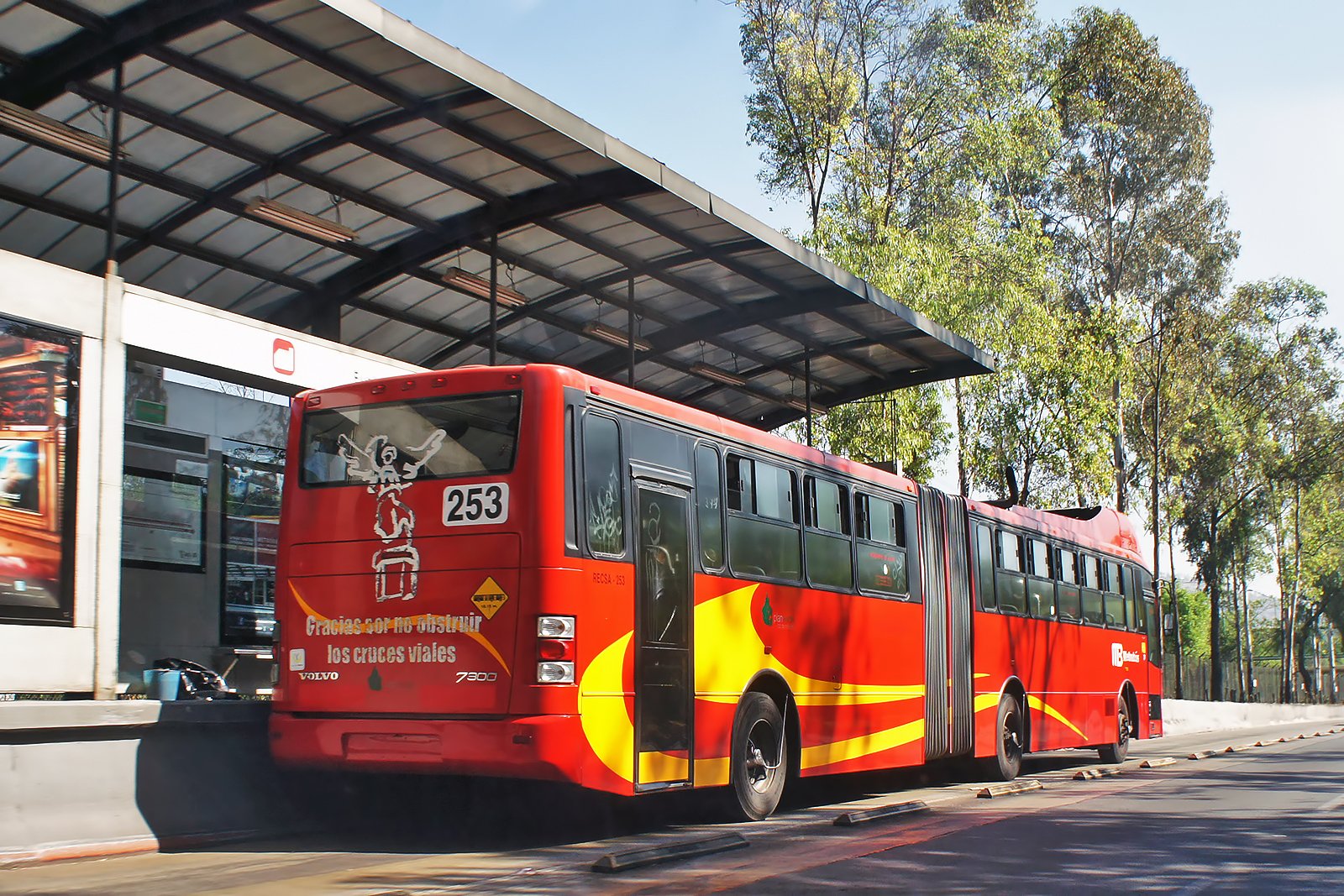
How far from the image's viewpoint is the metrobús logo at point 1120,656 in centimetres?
2120

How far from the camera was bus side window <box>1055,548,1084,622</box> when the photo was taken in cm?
1923

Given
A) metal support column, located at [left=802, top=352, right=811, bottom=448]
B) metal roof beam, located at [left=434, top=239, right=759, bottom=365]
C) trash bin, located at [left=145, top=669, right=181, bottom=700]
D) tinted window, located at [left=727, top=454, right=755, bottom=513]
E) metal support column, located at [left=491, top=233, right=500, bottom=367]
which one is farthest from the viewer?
metal support column, located at [left=802, top=352, right=811, bottom=448]

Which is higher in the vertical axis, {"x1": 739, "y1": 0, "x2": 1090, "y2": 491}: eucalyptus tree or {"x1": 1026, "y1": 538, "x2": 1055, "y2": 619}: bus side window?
{"x1": 739, "y1": 0, "x2": 1090, "y2": 491}: eucalyptus tree

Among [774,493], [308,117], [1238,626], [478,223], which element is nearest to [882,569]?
[774,493]

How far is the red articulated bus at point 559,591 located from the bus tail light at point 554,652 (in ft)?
Answer: 0.04

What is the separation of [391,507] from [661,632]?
2.23 meters

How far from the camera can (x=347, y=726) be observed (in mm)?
9391

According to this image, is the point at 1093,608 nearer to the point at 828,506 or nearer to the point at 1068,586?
the point at 1068,586

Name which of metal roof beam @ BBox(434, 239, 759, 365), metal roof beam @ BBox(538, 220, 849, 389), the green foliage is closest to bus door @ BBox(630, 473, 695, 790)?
metal roof beam @ BBox(538, 220, 849, 389)

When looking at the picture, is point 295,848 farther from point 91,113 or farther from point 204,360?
point 91,113

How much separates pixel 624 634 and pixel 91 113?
7.66 m

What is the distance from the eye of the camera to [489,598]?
9055mm

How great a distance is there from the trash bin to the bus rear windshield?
4.35 m

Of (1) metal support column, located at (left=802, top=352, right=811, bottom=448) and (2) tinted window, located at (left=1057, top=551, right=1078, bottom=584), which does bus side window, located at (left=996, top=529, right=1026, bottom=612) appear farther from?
(1) metal support column, located at (left=802, top=352, right=811, bottom=448)
